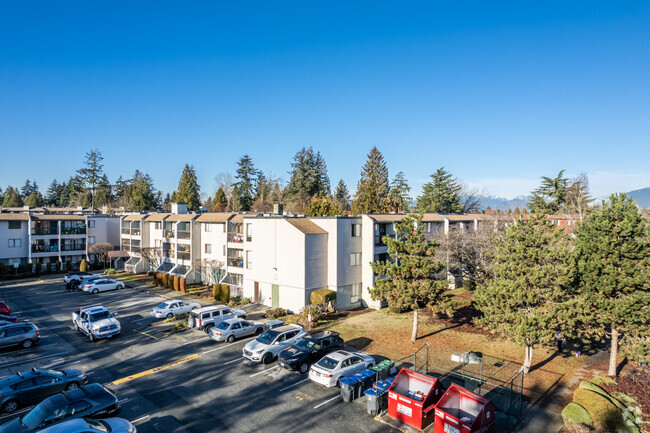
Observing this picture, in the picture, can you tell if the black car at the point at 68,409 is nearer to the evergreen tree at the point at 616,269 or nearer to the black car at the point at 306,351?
the black car at the point at 306,351

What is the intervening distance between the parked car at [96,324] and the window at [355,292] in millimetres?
19548

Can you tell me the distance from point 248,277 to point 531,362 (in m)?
26.1

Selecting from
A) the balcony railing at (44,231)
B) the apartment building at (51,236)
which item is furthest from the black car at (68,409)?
the balcony railing at (44,231)

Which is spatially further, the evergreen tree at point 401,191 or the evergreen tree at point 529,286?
the evergreen tree at point 401,191

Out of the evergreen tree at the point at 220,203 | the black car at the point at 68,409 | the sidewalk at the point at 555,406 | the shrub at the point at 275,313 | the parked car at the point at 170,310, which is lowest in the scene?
the sidewalk at the point at 555,406

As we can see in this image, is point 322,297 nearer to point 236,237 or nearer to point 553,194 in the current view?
point 236,237

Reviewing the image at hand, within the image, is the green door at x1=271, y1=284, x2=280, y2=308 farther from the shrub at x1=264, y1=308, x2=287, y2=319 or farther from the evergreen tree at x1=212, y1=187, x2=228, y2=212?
the evergreen tree at x1=212, y1=187, x2=228, y2=212

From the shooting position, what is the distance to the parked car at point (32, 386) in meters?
15.8

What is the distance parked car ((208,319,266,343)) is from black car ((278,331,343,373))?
17.2 ft

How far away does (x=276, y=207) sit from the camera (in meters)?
39.8

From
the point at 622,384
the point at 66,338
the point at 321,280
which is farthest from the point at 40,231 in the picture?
the point at 622,384

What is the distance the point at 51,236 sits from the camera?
54.1m

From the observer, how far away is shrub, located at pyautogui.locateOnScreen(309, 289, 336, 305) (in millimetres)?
31578

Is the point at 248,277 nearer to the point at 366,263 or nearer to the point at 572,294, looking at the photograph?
the point at 366,263
